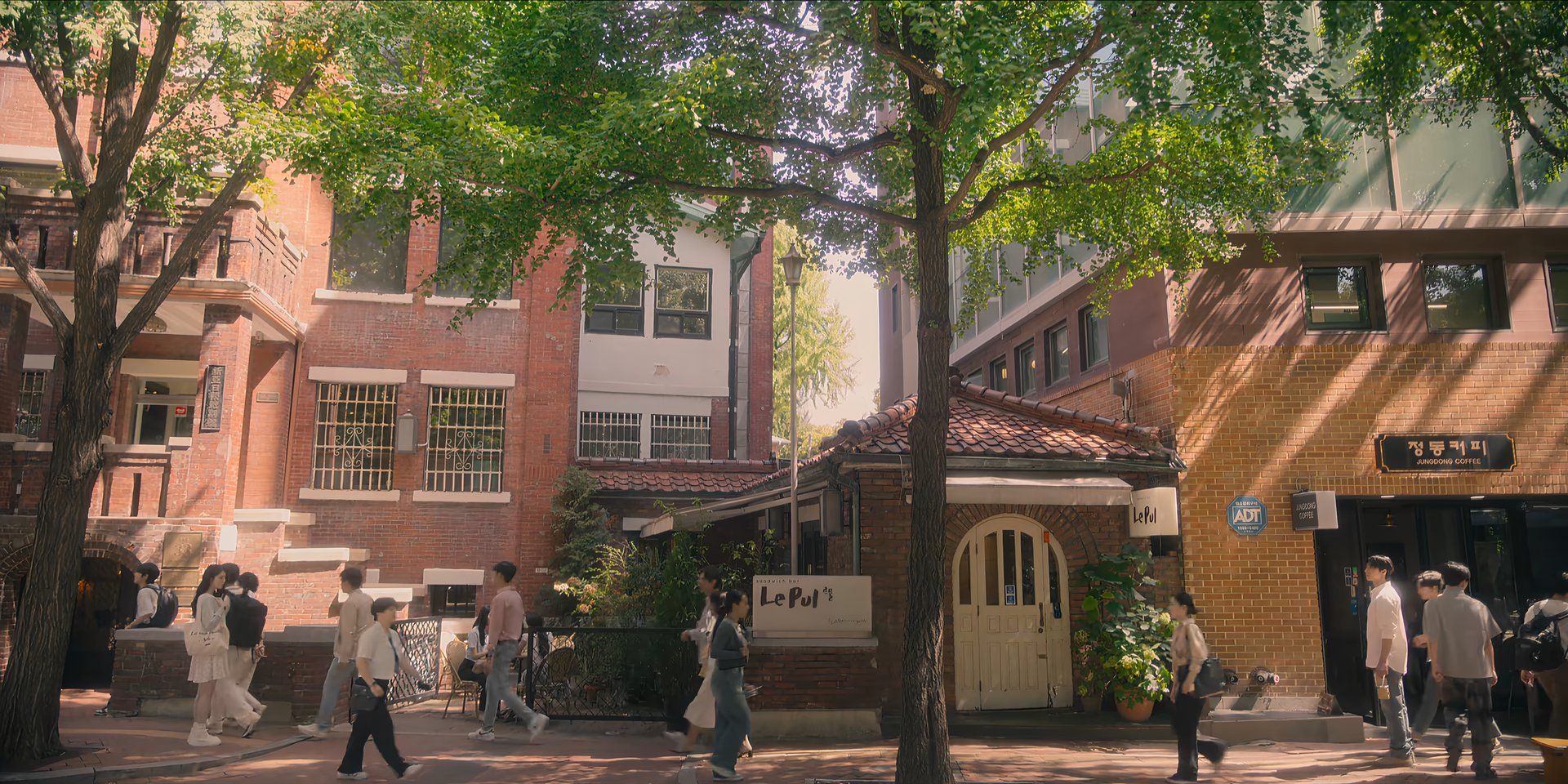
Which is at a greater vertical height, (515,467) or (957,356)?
(957,356)

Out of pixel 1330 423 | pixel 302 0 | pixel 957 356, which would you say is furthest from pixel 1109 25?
pixel 957 356

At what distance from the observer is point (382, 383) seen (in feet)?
59.7

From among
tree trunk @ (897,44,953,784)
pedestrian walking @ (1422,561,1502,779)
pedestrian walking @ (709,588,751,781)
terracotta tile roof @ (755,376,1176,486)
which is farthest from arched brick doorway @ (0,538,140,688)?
pedestrian walking @ (1422,561,1502,779)

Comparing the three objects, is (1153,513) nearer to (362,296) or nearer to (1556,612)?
(1556,612)

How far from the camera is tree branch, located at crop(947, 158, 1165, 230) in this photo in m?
9.55

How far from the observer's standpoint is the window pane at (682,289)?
2252 centimetres

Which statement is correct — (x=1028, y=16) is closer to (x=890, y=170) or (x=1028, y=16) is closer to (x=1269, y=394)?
(x=890, y=170)

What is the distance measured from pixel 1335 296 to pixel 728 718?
1010 centimetres

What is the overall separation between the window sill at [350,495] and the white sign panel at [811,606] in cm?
933

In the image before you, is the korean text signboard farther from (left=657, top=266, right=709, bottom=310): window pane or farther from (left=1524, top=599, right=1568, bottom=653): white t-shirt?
(left=657, top=266, right=709, bottom=310): window pane

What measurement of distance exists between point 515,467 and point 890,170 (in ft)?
32.7

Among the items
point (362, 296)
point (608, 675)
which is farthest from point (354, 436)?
point (608, 675)

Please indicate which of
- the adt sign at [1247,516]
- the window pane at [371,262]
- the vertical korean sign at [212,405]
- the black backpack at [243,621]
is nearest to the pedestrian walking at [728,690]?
the black backpack at [243,621]

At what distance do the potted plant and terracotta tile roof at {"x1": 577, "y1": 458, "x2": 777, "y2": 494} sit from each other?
848 cm
